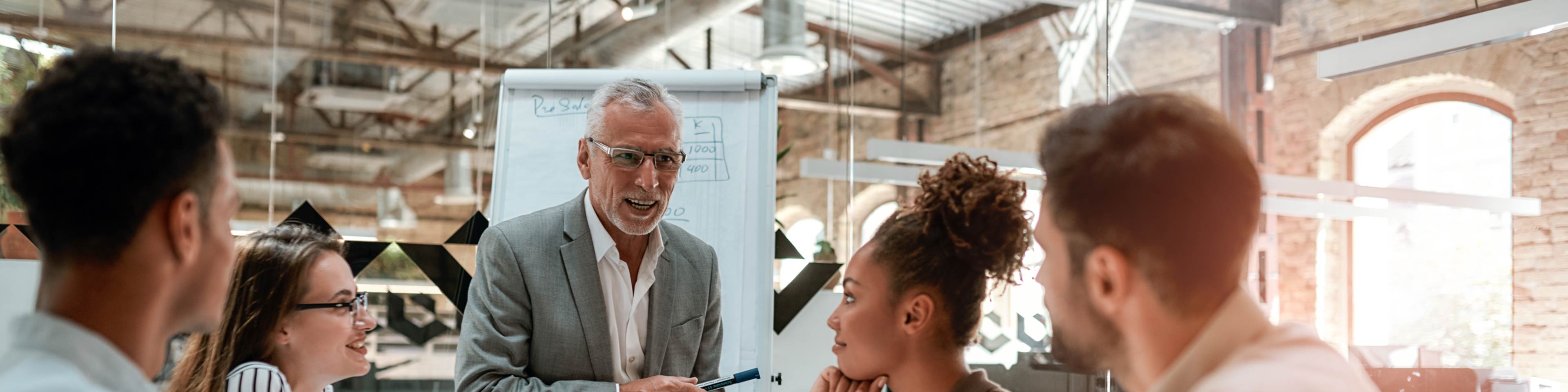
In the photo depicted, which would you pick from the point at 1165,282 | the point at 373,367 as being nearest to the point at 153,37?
the point at 373,367

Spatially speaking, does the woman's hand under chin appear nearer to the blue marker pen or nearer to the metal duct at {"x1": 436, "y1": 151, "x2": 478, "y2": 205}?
the blue marker pen

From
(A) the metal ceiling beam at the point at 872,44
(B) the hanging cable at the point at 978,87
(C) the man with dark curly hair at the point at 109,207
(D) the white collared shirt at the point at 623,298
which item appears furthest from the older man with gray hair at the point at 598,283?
(B) the hanging cable at the point at 978,87

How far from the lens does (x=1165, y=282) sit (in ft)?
3.19

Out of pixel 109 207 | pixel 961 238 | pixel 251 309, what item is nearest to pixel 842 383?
pixel 961 238

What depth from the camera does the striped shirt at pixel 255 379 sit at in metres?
2.22

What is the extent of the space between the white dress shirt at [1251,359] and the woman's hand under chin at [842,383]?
2.45 feet

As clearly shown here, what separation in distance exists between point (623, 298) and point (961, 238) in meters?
1.23

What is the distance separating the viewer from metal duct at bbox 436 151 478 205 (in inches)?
192

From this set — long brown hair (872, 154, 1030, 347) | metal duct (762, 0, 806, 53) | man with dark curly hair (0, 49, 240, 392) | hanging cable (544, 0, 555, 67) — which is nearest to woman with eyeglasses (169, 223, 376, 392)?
man with dark curly hair (0, 49, 240, 392)

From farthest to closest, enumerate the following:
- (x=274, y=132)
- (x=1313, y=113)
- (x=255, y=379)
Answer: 1. (x=1313, y=113)
2. (x=274, y=132)
3. (x=255, y=379)

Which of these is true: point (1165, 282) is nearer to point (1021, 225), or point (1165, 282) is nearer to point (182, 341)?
point (1021, 225)

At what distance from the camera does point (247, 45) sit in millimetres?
4543

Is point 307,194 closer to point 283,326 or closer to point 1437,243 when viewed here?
point 283,326

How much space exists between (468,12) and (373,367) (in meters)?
2.05
